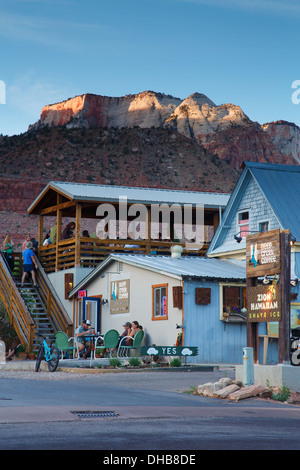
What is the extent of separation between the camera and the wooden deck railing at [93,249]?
29.3 m

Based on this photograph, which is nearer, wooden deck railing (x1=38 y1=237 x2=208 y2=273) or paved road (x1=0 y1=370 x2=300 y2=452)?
paved road (x1=0 y1=370 x2=300 y2=452)

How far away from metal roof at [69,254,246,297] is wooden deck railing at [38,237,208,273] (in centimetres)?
109

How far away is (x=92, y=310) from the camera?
28.4 m

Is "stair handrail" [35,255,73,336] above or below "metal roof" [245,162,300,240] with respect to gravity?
below

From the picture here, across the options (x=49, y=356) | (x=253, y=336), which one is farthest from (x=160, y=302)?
(x=253, y=336)

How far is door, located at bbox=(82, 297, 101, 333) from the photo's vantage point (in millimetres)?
28111

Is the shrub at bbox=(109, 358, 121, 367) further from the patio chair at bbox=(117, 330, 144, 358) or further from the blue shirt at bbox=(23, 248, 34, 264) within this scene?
the blue shirt at bbox=(23, 248, 34, 264)

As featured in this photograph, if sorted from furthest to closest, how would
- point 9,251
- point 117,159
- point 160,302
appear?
point 117,159 < point 9,251 < point 160,302

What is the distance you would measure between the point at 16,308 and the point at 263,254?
45.1 feet

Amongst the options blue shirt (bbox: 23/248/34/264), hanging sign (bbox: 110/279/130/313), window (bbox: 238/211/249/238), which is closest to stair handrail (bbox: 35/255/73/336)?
blue shirt (bbox: 23/248/34/264)

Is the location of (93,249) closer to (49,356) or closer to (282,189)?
(282,189)

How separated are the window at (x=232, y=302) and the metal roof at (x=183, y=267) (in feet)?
1.29
